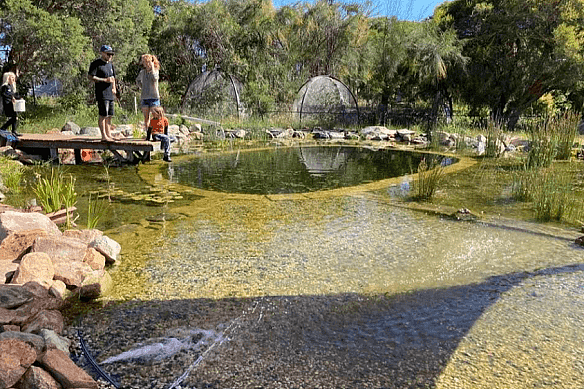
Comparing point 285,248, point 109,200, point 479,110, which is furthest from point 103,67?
point 479,110

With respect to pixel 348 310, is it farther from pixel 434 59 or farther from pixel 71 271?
pixel 434 59

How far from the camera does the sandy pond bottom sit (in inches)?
90.0

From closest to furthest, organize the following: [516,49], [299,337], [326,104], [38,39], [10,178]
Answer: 1. [299,337]
2. [10,178]
3. [38,39]
4. [516,49]
5. [326,104]

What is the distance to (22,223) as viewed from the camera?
3.65 meters

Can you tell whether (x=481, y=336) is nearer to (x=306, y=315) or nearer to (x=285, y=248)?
(x=306, y=315)

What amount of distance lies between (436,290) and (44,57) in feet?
35.7

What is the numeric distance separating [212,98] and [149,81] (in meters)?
8.89

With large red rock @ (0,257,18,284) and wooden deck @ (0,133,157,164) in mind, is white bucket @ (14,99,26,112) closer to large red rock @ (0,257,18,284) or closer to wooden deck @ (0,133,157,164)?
wooden deck @ (0,133,157,164)

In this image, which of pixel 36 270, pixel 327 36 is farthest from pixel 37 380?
pixel 327 36

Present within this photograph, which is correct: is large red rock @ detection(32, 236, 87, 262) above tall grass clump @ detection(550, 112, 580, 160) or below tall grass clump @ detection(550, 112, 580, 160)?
below

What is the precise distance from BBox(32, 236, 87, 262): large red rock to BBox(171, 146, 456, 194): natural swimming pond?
3104mm

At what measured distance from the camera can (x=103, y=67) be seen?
6656 millimetres

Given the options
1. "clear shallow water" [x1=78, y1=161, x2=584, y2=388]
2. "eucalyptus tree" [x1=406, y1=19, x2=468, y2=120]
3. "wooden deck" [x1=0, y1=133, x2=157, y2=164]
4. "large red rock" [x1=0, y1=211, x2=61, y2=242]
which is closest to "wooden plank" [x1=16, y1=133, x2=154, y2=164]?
"wooden deck" [x1=0, y1=133, x2=157, y2=164]

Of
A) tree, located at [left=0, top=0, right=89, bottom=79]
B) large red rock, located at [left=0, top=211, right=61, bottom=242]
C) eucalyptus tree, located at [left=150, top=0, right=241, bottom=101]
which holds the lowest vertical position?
Answer: large red rock, located at [left=0, top=211, right=61, bottom=242]
